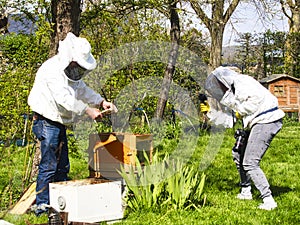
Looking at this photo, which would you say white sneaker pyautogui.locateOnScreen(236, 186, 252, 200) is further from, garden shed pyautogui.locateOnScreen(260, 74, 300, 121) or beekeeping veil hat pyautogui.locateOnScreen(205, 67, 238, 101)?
garden shed pyautogui.locateOnScreen(260, 74, 300, 121)

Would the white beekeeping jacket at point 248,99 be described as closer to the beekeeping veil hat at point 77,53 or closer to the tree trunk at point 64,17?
the beekeeping veil hat at point 77,53

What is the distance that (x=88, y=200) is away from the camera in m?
4.12

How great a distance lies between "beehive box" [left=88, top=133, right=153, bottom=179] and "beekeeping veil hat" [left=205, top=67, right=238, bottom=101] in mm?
858

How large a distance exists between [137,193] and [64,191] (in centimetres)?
83

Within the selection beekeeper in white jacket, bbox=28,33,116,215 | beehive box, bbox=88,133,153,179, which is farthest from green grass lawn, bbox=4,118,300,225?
beehive box, bbox=88,133,153,179

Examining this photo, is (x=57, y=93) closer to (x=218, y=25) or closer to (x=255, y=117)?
(x=255, y=117)

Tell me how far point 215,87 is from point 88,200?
198 centimetres

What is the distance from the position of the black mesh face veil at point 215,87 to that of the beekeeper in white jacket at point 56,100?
1.16 meters

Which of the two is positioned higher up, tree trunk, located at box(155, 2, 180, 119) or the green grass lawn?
tree trunk, located at box(155, 2, 180, 119)

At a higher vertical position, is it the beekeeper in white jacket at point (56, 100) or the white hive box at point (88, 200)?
the beekeeper in white jacket at point (56, 100)

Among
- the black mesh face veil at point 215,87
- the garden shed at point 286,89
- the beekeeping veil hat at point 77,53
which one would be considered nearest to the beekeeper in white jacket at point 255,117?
the black mesh face veil at point 215,87

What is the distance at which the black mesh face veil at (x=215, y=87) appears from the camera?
17.5 ft

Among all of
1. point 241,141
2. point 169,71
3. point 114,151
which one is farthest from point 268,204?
point 169,71

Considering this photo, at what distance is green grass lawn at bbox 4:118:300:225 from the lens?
4531 mm
